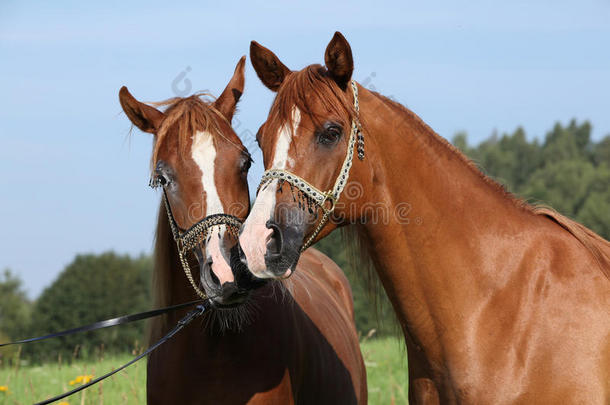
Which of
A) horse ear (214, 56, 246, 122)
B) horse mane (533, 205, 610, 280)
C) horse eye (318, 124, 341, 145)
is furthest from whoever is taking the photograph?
horse ear (214, 56, 246, 122)

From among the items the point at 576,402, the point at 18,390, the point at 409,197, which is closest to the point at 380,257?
the point at 409,197

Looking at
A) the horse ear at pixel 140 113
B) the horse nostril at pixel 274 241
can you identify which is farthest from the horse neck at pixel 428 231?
the horse ear at pixel 140 113

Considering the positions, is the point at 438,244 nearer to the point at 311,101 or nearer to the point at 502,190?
the point at 502,190

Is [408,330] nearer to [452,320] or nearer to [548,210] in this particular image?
[452,320]

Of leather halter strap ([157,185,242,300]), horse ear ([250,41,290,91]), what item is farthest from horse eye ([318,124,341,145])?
leather halter strap ([157,185,242,300])

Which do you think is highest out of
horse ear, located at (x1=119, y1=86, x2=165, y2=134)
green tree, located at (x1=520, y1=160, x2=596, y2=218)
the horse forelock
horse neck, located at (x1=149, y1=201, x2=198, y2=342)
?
green tree, located at (x1=520, y1=160, x2=596, y2=218)

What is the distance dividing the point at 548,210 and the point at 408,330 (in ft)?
3.26

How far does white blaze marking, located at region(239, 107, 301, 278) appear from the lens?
282 centimetres

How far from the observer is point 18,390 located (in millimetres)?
6398

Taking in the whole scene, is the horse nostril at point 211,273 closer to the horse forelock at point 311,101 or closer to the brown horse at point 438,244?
the brown horse at point 438,244

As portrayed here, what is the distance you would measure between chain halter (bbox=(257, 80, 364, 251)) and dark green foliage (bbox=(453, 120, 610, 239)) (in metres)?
36.1

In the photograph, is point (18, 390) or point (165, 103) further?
point (18, 390)

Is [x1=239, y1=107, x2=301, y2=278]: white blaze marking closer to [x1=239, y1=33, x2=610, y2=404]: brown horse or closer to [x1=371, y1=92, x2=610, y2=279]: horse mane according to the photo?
[x1=239, y1=33, x2=610, y2=404]: brown horse

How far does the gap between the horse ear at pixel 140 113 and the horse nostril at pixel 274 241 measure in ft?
4.30
